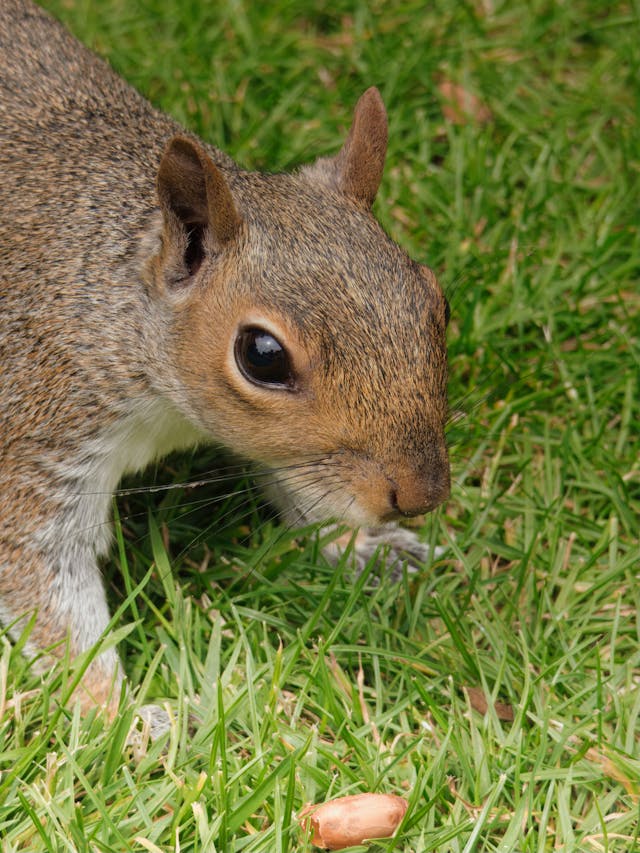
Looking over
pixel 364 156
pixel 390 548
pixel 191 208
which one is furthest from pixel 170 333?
pixel 390 548

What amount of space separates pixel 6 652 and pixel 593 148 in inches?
113

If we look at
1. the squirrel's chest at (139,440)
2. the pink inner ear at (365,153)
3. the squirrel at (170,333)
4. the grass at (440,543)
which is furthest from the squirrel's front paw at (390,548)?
the pink inner ear at (365,153)

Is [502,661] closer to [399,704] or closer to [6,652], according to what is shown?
[399,704]

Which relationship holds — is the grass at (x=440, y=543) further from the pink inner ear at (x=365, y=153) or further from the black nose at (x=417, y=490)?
the pink inner ear at (x=365, y=153)

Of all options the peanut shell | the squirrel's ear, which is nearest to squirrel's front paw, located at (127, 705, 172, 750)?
the peanut shell

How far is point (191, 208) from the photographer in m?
2.71

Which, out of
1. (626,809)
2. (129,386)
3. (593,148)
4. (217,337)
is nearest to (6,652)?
(129,386)

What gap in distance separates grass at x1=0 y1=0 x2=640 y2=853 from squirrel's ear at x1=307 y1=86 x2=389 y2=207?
788 mm

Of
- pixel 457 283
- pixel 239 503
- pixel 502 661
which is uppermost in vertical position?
pixel 457 283

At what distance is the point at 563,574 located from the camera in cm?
346

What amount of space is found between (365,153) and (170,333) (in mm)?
674

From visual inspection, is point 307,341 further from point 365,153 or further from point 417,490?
point 365,153

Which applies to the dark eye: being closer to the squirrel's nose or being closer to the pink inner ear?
the squirrel's nose

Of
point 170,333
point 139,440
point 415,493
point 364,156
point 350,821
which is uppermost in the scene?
point 364,156
